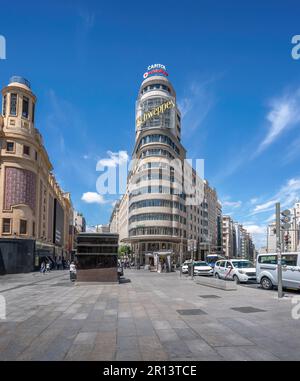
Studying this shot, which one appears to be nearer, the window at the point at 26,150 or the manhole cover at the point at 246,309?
the manhole cover at the point at 246,309

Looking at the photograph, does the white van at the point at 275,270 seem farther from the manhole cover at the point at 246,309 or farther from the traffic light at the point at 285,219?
the manhole cover at the point at 246,309

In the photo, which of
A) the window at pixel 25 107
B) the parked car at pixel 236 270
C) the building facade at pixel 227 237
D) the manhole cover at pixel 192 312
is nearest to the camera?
the manhole cover at pixel 192 312

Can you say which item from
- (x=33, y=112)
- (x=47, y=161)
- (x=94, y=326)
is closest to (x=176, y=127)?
(x=47, y=161)

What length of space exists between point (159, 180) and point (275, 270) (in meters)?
59.1

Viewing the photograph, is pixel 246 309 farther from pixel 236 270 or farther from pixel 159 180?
pixel 159 180

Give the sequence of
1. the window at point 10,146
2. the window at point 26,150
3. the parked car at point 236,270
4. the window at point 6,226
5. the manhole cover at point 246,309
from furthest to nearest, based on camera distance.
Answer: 1. the window at point 26,150
2. the window at point 10,146
3. the window at point 6,226
4. the parked car at point 236,270
5. the manhole cover at point 246,309

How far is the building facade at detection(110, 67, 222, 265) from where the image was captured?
76875mm

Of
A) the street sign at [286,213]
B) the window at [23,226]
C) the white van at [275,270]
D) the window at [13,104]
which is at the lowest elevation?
the white van at [275,270]

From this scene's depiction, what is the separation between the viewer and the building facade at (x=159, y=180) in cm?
7688

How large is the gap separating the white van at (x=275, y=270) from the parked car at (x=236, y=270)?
4.07 meters

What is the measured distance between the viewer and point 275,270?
758 inches

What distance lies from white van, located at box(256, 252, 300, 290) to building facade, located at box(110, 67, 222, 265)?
50.3 metres

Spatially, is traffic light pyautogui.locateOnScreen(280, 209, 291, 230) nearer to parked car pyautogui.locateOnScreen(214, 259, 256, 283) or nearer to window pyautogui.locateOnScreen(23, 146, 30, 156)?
parked car pyautogui.locateOnScreen(214, 259, 256, 283)

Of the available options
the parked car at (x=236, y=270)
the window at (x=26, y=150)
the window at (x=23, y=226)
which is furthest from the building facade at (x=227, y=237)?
the parked car at (x=236, y=270)
